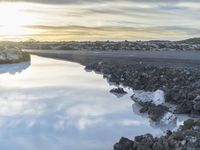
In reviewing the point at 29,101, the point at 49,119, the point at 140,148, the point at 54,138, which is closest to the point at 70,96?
the point at 29,101

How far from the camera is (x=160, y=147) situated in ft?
48.8

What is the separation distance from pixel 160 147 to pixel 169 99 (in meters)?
12.4

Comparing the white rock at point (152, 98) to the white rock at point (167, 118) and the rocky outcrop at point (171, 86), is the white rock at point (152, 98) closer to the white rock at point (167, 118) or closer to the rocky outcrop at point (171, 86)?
the rocky outcrop at point (171, 86)

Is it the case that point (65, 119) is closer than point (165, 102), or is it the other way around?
point (65, 119)

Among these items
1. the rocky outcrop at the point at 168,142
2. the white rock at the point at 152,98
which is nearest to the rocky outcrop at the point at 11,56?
the white rock at the point at 152,98

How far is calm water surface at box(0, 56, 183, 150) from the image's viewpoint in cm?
1719

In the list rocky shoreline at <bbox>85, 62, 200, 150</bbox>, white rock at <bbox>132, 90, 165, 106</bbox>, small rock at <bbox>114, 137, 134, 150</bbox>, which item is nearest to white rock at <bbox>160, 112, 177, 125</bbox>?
rocky shoreline at <bbox>85, 62, 200, 150</bbox>

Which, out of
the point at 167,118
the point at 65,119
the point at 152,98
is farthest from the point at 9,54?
the point at 167,118

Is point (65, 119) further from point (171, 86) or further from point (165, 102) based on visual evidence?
point (171, 86)

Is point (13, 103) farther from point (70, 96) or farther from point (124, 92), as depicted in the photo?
point (124, 92)

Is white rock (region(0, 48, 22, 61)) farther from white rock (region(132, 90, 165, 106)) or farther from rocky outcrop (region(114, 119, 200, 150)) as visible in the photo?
rocky outcrop (region(114, 119, 200, 150))

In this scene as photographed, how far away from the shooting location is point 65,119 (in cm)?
2108

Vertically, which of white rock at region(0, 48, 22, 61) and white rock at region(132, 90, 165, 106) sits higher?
white rock at region(132, 90, 165, 106)

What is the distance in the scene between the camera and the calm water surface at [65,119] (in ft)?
56.4
